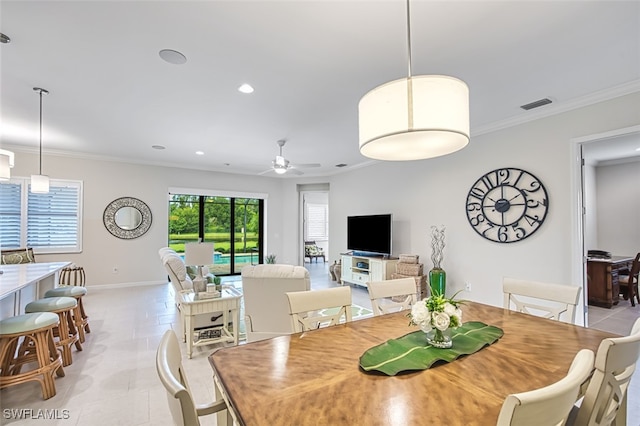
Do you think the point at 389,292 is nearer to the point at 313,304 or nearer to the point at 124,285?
the point at 313,304

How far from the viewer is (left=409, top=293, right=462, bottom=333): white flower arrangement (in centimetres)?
144

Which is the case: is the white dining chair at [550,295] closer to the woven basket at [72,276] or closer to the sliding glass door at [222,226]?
the sliding glass door at [222,226]

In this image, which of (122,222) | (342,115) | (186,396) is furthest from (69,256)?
(186,396)

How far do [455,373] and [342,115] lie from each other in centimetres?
340

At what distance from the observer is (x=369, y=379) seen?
1.21m

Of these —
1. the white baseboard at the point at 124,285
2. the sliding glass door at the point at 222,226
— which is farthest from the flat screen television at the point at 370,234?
the white baseboard at the point at 124,285

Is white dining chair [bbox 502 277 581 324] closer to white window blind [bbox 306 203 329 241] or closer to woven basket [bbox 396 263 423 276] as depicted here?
woven basket [bbox 396 263 423 276]

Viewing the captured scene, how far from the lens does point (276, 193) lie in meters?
8.59

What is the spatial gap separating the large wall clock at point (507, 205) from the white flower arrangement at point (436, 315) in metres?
3.14

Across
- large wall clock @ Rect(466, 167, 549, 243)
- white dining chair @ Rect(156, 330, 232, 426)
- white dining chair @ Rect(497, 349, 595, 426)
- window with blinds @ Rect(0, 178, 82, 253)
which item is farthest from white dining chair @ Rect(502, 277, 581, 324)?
window with blinds @ Rect(0, 178, 82, 253)

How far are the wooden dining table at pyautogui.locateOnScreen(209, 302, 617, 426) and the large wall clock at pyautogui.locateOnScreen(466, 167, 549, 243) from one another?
2478mm

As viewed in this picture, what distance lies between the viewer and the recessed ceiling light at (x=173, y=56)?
2.53 meters

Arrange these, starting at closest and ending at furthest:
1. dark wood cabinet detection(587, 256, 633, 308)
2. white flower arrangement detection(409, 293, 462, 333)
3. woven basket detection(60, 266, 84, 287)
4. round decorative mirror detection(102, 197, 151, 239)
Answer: white flower arrangement detection(409, 293, 462, 333) < dark wood cabinet detection(587, 256, 633, 308) < woven basket detection(60, 266, 84, 287) < round decorative mirror detection(102, 197, 151, 239)

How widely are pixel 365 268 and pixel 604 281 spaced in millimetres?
4032
